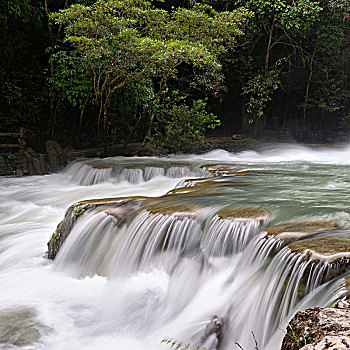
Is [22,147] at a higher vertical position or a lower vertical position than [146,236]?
higher

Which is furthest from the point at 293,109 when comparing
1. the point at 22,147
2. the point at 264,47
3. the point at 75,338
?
the point at 75,338

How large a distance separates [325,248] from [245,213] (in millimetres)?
1303

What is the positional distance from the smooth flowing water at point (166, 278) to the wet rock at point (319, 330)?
463mm

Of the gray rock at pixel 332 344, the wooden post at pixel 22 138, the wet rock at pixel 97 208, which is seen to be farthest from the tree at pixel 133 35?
the gray rock at pixel 332 344

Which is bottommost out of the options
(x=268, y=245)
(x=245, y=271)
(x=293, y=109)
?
(x=245, y=271)

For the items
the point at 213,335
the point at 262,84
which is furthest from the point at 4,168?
the point at 262,84

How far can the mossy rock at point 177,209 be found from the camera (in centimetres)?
396

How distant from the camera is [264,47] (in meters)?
16.5

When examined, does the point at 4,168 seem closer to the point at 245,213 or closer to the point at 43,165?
the point at 43,165

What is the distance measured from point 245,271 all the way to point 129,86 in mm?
10007

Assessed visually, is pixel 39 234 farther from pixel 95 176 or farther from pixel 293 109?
pixel 293 109

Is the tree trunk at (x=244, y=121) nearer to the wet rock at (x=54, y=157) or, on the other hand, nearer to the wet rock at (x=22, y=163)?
the wet rock at (x=54, y=157)

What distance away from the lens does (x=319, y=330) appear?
1504 millimetres

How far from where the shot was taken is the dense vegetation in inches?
390
